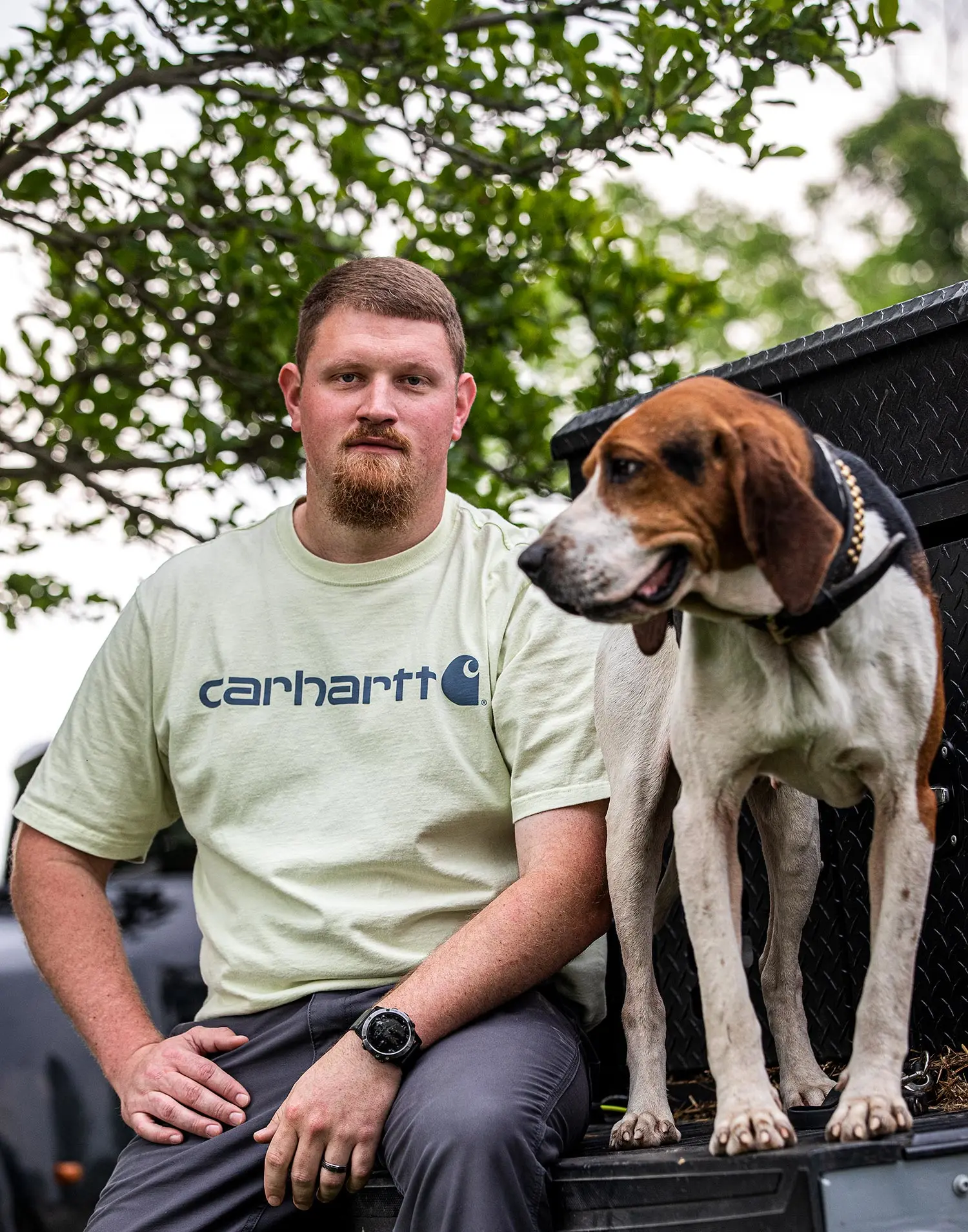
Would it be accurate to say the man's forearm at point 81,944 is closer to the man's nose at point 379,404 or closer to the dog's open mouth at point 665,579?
the man's nose at point 379,404

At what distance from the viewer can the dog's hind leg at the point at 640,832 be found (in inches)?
87.4

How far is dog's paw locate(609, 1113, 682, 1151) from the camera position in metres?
2.15

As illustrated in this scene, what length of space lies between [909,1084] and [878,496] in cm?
95

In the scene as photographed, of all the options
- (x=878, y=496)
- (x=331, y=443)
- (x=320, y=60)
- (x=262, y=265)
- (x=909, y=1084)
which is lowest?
(x=909, y=1084)

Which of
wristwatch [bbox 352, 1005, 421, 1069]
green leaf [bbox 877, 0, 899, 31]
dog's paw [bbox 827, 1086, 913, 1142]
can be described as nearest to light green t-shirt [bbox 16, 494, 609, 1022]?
wristwatch [bbox 352, 1005, 421, 1069]

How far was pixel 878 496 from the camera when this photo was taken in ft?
6.19

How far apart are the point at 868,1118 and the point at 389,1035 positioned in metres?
0.80

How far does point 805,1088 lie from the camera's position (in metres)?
2.20

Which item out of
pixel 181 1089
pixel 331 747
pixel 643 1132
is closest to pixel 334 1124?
pixel 181 1089

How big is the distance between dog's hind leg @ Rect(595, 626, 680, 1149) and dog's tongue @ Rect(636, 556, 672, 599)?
1.68ft

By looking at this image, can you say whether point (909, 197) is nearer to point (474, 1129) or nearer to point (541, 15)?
point (541, 15)

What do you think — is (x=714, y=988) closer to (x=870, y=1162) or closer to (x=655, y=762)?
(x=870, y=1162)

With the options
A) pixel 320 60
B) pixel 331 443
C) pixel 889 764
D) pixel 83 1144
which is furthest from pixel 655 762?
pixel 320 60

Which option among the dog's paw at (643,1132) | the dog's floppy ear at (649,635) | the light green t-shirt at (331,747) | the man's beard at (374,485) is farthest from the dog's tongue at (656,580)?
the man's beard at (374,485)
